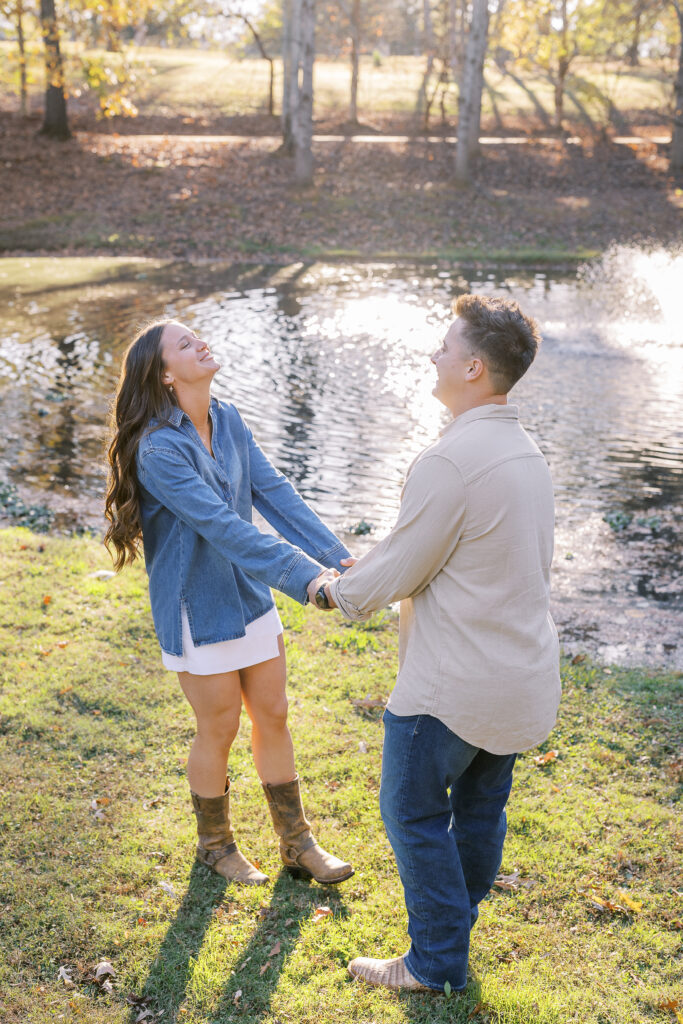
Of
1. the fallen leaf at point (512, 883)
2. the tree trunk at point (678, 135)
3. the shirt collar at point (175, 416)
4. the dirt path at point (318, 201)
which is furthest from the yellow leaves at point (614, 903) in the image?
the tree trunk at point (678, 135)

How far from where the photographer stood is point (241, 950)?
11.8ft

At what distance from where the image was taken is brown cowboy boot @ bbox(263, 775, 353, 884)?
3.93m

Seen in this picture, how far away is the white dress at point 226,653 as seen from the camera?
3.61 m

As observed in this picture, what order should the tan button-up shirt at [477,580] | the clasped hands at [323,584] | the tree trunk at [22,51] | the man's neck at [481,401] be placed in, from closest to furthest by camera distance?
1. the tan button-up shirt at [477,580]
2. the man's neck at [481,401]
3. the clasped hands at [323,584]
4. the tree trunk at [22,51]

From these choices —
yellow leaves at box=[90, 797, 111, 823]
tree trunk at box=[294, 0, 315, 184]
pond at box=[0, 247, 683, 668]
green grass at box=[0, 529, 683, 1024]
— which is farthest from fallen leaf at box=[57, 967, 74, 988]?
tree trunk at box=[294, 0, 315, 184]

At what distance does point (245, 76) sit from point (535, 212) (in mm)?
21812

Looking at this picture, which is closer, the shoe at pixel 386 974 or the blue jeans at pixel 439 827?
the blue jeans at pixel 439 827

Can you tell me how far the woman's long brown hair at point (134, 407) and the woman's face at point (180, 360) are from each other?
0.02 m

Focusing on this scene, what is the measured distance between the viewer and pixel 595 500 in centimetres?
879

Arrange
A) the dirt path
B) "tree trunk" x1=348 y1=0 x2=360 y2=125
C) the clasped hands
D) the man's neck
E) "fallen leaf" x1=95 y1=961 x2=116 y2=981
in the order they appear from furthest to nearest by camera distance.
Result: 1. "tree trunk" x1=348 y1=0 x2=360 y2=125
2. the dirt path
3. "fallen leaf" x1=95 y1=961 x2=116 y2=981
4. the clasped hands
5. the man's neck

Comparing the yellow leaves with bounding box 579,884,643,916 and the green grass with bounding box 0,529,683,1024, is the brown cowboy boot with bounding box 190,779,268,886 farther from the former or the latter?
the yellow leaves with bounding box 579,884,643,916

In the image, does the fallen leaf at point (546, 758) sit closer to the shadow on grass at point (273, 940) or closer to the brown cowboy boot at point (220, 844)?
the shadow on grass at point (273, 940)

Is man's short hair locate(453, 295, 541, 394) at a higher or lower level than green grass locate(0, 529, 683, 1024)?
higher

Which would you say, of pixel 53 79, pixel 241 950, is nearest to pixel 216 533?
pixel 241 950
